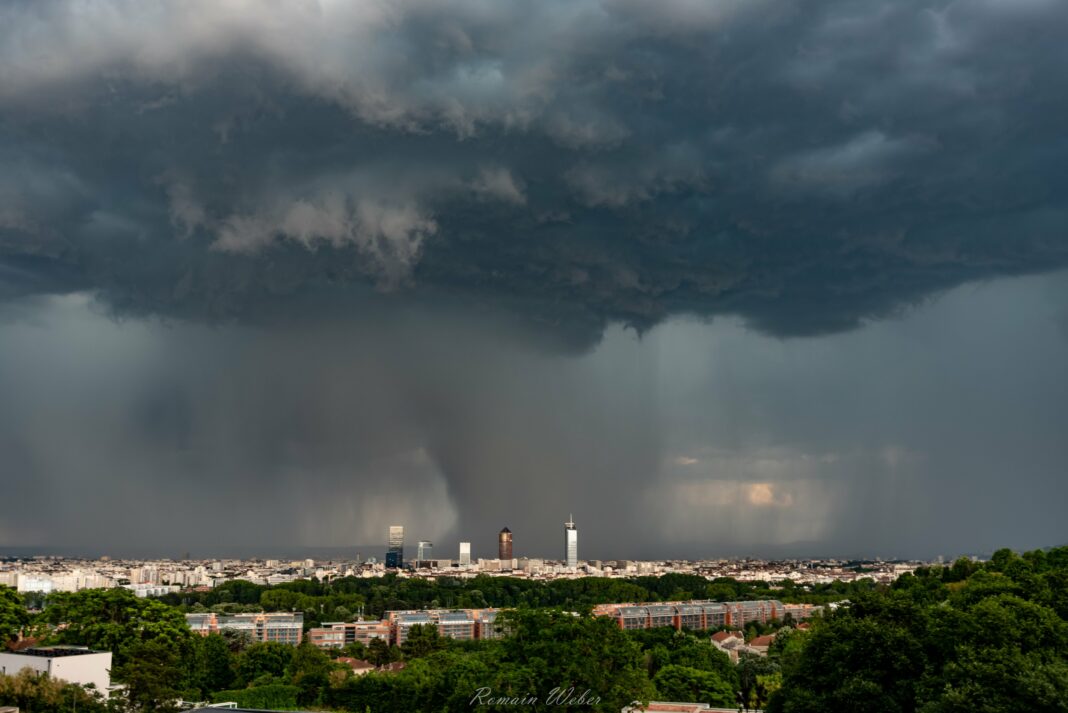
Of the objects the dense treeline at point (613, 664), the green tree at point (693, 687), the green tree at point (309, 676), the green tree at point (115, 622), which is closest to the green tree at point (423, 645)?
Result: the green tree at point (309, 676)

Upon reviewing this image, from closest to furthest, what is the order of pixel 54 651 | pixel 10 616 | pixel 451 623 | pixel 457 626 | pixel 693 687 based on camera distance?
1. pixel 54 651
2. pixel 10 616
3. pixel 693 687
4. pixel 451 623
5. pixel 457 626

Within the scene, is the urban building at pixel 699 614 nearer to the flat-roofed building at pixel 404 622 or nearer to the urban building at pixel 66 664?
the flat-roofed building at pixel 404 622

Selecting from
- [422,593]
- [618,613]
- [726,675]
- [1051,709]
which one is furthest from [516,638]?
[422,593]

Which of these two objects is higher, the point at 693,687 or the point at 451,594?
the point at 693,687

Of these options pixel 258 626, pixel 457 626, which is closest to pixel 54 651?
pixel 258 626

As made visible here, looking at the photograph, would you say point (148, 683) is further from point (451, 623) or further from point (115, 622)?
point (451, 623)

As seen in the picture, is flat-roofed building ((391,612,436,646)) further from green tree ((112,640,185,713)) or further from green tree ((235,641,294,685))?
green tree ((112,640,185,713))
